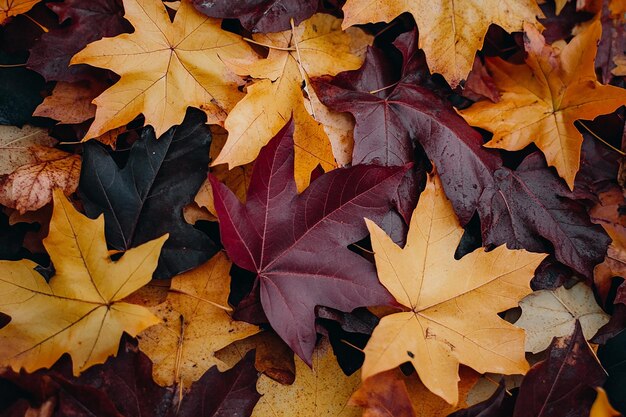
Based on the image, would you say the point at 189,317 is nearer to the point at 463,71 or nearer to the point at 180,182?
the point at 180,182

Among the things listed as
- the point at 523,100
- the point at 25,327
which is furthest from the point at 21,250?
the point at 523,100

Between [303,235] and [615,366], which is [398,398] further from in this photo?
[615,366]

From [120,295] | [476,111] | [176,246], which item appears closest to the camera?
[120,295]

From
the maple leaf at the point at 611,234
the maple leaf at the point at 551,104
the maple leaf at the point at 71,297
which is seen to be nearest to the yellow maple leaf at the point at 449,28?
the maple leaf at the point at 551,104

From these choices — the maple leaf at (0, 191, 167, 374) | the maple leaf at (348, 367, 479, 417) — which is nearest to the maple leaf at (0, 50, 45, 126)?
the maple leaf at (0, 191, 167, 374)

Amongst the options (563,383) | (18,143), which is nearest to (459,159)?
(563,383)

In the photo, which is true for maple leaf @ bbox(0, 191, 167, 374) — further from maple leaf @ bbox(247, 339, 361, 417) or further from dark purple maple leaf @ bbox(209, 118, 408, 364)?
maple leaf @ bbox(247, 339, 361, 417)
